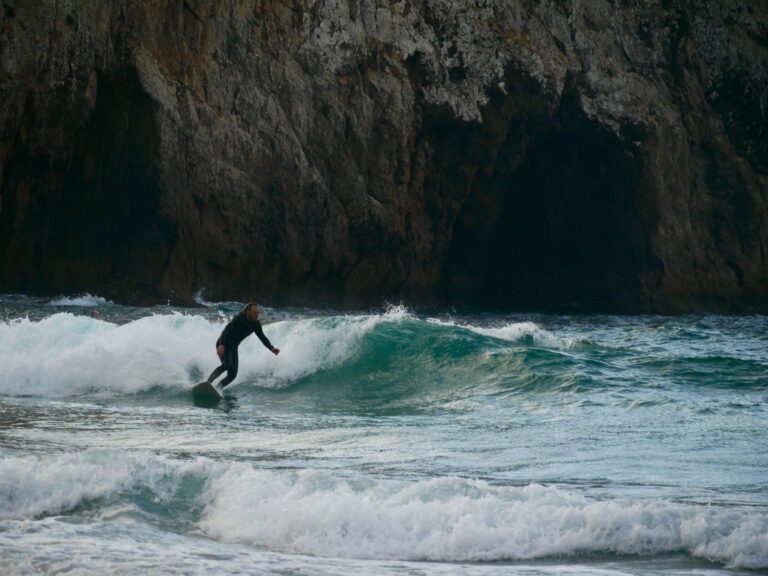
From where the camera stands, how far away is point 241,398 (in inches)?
618

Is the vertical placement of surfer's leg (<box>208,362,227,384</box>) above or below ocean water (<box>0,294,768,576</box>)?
above

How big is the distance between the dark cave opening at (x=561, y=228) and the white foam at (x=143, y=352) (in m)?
18.4

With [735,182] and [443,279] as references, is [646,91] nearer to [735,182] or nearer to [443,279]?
[735,182]

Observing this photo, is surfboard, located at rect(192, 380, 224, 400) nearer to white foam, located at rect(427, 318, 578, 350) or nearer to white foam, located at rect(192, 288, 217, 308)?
white foam, located at rect(427, 318, 578, 350)

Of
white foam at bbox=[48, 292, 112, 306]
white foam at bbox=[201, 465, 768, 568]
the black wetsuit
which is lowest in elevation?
white foam at bbox=[201, 465, 768, 568]

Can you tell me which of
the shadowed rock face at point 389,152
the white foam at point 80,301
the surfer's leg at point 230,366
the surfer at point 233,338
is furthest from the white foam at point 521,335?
the shadowed rock face at point 389,152

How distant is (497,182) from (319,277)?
6.75 metres

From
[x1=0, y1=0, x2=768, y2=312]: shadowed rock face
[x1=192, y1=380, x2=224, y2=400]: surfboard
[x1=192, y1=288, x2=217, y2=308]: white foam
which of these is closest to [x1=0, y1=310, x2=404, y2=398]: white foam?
[x1=192, y1=380, x2=224, y2=400]: surfboard

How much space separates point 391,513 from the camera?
8078 mm

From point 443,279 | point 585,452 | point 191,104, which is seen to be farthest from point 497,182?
point 585,452

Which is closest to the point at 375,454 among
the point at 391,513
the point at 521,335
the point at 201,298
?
the point at 391,513

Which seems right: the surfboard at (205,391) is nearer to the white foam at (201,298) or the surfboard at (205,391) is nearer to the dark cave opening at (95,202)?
the dark cave opening at (95,202)

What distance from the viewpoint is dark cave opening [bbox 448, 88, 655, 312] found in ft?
124

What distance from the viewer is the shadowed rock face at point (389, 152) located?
96.6 feet
